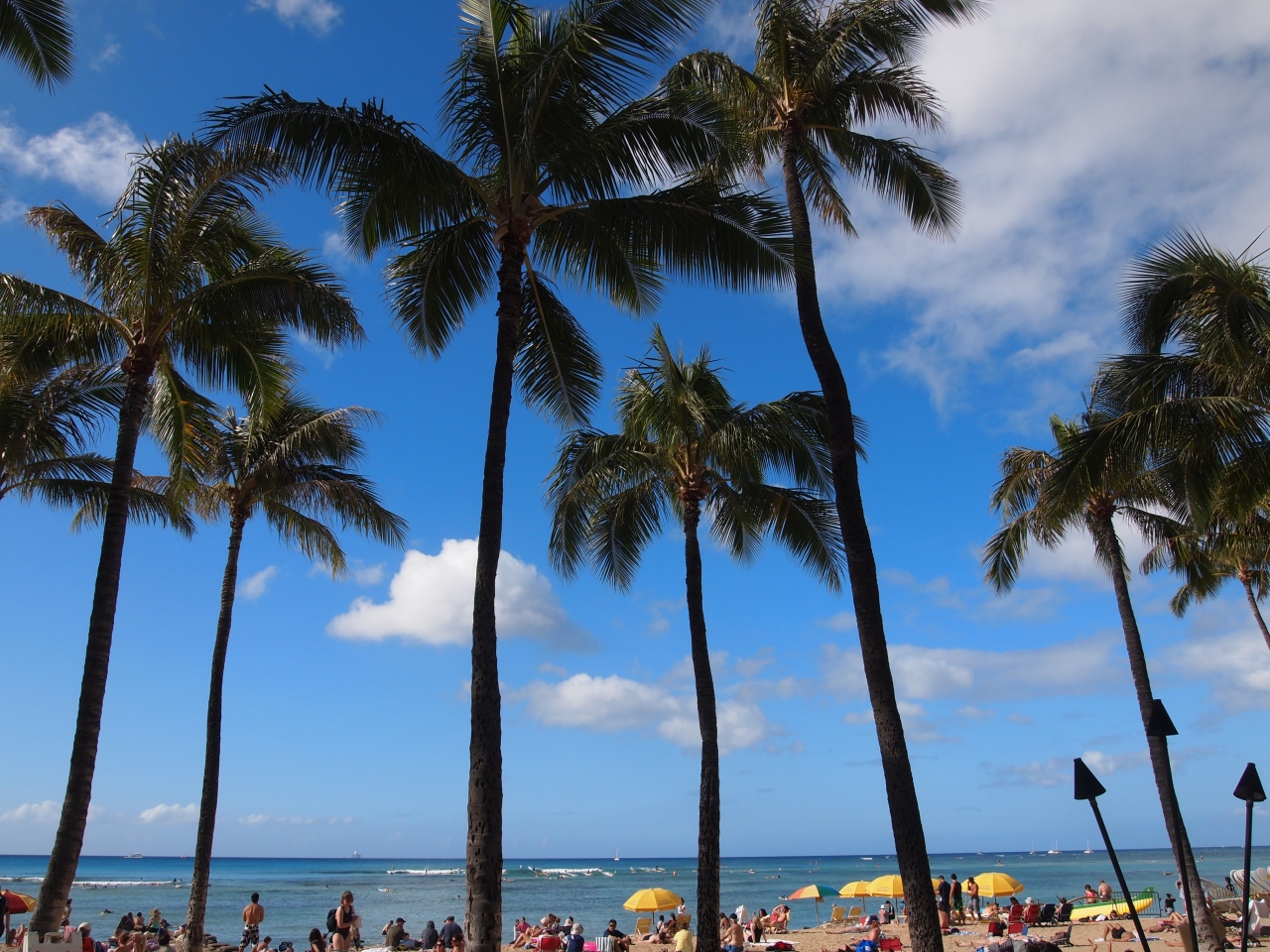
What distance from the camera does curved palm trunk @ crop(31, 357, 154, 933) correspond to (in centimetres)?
938

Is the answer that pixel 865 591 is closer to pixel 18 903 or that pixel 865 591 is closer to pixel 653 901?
pixel 653 901

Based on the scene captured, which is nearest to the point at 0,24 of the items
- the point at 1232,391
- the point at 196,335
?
the point at 196,335

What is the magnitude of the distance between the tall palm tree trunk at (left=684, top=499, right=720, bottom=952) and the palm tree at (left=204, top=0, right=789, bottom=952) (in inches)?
179

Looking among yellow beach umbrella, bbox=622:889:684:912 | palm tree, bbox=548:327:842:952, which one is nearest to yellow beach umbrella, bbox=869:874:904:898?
yellow beach umbrella, bbox=622:889:684:912

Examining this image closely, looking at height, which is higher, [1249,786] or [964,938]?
[1249,786]

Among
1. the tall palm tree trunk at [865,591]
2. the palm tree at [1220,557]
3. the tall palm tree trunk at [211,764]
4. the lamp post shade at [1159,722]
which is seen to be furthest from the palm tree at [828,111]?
the tall palm tree trunk at [211,764]

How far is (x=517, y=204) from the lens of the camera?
999 cm

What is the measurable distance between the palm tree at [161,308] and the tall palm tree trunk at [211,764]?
5010 millimetres

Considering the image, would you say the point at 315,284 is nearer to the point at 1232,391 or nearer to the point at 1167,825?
the point at 1232,391

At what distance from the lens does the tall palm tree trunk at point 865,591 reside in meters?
8.50

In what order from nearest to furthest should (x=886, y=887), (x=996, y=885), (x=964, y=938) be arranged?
1. (x=964, y=938)
2. (x=886, y=887)
3. (x=996, y=885)

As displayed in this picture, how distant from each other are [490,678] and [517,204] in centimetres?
498

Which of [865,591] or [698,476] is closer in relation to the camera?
[865,591]

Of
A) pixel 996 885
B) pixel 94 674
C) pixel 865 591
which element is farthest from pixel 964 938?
pixel 94 674
